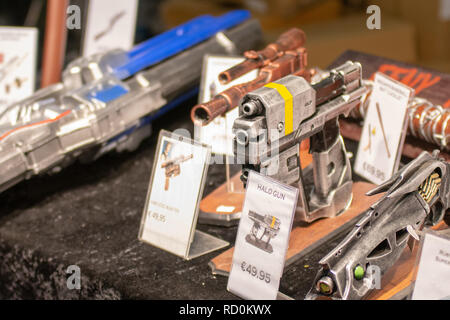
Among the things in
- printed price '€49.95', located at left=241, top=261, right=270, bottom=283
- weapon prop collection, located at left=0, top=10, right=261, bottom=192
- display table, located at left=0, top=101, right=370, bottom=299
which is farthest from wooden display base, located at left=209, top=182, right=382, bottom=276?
weapon prop collection, located at left=0, top=10, right=261, bottom=192

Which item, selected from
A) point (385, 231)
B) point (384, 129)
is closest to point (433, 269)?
point (385, 231)

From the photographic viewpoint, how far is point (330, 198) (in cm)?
166

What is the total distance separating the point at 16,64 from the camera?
2.26 meters

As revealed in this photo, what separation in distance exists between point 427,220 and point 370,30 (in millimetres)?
1453

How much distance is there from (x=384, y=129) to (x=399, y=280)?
46cm

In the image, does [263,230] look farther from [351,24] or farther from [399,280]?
[351,24]

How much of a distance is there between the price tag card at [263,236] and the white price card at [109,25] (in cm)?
109

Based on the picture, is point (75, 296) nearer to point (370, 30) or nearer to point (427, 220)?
point (427, 220)

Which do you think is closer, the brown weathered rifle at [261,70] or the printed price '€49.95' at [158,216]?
the brown weathered rifle at [261,70]

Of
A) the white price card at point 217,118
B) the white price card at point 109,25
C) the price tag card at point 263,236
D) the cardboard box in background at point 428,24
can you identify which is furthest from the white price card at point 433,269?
the cardboard box in background at point 428,24

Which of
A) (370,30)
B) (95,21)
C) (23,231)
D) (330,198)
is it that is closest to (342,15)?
(370,30)

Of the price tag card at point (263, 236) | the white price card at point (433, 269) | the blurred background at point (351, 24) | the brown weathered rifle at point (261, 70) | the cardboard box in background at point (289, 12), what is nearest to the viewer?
the white price card at point (433, 269)

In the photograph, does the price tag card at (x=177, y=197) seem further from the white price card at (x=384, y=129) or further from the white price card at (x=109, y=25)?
the white price card at (x=109, y=25)

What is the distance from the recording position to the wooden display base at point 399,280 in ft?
4.48
